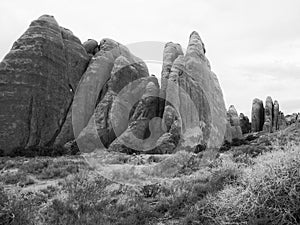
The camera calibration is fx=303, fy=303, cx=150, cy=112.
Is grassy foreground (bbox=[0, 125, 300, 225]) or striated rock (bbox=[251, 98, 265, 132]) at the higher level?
striated rock (bbox=[251, 98, 265, 132])

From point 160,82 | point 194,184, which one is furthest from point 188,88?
point 194,184

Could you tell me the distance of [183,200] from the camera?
328 inches

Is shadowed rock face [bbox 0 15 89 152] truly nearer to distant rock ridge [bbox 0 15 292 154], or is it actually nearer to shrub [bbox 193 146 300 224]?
distant rock ridge [bbox 0 15 292 154]

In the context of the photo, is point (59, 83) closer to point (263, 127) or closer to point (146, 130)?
point (146, 130)

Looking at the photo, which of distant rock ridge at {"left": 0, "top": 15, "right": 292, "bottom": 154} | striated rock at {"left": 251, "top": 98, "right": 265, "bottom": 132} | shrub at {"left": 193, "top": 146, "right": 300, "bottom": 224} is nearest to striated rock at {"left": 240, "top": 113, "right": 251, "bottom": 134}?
striated rock at {"left": 251, "top": 98, "right": 265, "bottom": 132}

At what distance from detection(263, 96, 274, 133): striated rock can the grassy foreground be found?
36.6 metres

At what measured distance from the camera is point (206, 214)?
22.4 ft

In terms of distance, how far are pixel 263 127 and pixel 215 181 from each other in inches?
1524

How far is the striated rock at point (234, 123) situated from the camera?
136 feet

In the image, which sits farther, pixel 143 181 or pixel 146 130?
pixel 146 130

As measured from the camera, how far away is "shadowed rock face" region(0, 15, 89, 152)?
30516 mm

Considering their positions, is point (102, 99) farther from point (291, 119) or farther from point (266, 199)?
point (291, 119)

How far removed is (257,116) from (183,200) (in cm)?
4258

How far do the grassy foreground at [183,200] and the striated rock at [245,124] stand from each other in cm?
4495
